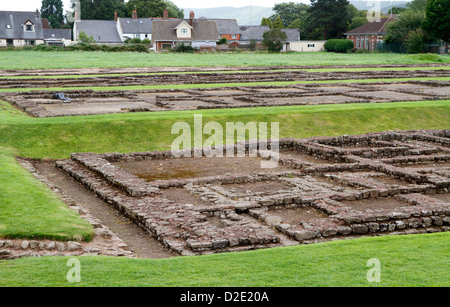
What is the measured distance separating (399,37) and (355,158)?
64440mm

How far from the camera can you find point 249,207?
39.0 ft

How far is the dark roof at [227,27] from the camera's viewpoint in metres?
115

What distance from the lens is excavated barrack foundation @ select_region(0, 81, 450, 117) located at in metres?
24.8

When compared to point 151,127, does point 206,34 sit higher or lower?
higher

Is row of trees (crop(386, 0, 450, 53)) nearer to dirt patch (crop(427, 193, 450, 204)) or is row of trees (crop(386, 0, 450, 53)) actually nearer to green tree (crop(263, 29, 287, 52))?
green tree (crop(263, 29, 287, 52))

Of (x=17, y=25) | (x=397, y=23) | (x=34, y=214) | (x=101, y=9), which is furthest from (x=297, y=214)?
(x=101, y=9)

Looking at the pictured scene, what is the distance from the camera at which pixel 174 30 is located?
301ft

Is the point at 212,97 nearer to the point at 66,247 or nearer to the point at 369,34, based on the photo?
the point at 66,247

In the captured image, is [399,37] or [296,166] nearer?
[296,166]

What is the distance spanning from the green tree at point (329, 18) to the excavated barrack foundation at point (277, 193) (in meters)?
73.8

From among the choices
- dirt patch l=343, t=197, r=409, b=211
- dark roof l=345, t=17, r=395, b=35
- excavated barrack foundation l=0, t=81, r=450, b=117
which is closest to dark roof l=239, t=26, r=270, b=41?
dark roof l=345, t=17, r=395, b=35

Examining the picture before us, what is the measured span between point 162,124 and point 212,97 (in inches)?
332
